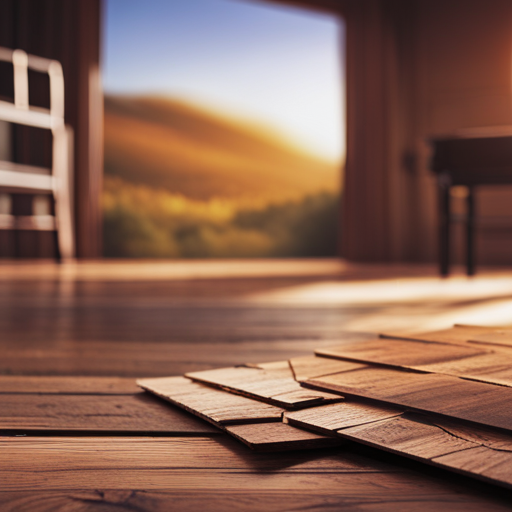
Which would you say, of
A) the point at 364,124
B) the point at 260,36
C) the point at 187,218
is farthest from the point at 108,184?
the point at 364,124

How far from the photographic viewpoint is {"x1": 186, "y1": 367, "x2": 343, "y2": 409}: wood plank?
51cm

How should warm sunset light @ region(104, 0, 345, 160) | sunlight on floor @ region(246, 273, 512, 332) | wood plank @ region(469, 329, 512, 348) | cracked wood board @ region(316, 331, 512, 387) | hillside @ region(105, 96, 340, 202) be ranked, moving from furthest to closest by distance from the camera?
hillside @ region(105, 96, 340, 202) → warm sunset light @ region(104, 0, 345, 160) → sunlight on floor @ region(246, 273, 512, 332) → wood plank @ region(469, 329, 512, 348) → cracked wood board @ region(316, 331, 512, 387)

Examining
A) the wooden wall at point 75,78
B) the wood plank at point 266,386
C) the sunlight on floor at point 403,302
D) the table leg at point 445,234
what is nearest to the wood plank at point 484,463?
the wood plank at point 266,386

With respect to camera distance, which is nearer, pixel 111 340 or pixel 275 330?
pixel 111 340

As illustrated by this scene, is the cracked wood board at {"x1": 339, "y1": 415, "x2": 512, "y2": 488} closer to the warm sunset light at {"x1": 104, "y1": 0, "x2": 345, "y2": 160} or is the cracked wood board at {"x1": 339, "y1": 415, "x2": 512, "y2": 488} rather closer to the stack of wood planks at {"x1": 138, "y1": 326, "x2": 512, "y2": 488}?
the stack of wood planks at {"x1": 138, "y1": 326, "x2": 512, "y2": 488}

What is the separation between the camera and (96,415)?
539 mm

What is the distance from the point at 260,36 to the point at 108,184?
2.33 metres

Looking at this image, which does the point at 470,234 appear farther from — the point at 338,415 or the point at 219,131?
the point at 219,131

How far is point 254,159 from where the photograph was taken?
22.3 ft

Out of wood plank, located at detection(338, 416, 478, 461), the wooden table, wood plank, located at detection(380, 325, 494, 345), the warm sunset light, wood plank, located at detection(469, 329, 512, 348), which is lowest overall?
wood plank, located at detection(338, 416, 478, 461)

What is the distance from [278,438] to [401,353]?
28cm

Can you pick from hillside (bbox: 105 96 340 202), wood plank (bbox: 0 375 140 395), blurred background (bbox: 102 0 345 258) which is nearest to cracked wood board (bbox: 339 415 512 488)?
wood plank (bbox: 0 375 140 395)

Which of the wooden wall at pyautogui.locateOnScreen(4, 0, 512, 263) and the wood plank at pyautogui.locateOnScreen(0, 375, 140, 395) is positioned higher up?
the wooden wall at pyautogui.locateOnScreen(4, 0, 512, 263)

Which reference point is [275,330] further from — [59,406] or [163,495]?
[163,495]
